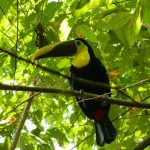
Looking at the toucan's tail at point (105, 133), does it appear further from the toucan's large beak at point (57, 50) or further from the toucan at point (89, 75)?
the toucan's large beak at point (57, 50)

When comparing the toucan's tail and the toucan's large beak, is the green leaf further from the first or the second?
the toucan's tail

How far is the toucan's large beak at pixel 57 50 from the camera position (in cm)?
264

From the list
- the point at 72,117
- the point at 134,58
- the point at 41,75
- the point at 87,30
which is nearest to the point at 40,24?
the point at 87,30

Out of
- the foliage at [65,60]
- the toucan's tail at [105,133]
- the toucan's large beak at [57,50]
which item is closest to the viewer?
the foliage at [65,60]

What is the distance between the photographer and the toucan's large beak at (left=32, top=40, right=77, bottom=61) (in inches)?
104

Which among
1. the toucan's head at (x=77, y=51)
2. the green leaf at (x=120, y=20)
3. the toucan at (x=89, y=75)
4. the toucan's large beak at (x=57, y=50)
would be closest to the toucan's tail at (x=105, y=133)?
the toucan at (x=89, y=75)

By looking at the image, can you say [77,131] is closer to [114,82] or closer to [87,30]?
[114,82]

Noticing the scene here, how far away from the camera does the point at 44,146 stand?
287cm

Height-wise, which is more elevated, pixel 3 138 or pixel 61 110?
pixel 61 110

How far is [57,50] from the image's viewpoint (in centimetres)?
320

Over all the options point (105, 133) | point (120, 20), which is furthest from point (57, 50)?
point (120, 20)

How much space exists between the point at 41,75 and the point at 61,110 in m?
1.07

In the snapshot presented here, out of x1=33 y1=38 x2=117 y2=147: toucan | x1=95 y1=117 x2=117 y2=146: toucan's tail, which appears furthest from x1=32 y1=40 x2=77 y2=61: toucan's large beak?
x1=95 y1=117 x2=117 y2=146: toucan's tail

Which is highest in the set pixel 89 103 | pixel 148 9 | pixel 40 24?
pixel 40 24
